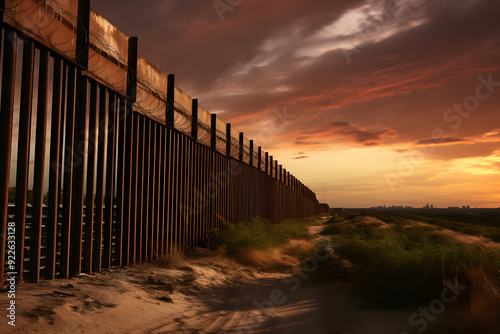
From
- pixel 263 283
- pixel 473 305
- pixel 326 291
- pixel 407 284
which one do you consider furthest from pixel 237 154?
pixel 473 305

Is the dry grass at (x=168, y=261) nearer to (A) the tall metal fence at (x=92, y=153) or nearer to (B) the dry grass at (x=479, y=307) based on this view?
(A) the tall metal fence at (x=92, y=153)

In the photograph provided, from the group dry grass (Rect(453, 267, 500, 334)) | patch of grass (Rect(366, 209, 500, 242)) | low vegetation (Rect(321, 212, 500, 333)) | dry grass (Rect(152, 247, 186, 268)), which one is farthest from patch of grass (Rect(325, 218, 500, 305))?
patch of grass (Rect(366, 209, 500, 242))

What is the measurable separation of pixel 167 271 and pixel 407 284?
16.5ft

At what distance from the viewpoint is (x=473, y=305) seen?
5.20m

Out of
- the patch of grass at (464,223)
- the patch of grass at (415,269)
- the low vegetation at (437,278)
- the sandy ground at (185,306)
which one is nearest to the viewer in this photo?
the sandy ground at (185,306)

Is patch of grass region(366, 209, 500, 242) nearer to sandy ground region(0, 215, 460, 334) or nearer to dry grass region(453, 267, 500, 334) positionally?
dry grass region(453, 267, 500, 334)

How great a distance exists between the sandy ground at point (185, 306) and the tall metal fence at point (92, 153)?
28.9 inches

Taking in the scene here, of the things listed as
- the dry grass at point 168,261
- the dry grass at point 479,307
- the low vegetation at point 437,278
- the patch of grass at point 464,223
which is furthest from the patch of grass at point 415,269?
the patch of grass at point 464,223

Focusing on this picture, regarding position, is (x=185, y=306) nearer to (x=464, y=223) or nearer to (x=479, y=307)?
(x=479, y=307)

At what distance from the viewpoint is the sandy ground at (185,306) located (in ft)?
15.4

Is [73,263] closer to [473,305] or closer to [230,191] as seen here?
[473,305]

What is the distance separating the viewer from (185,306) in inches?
257

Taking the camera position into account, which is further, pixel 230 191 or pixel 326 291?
pixel 230 191

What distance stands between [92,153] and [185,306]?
3545 mm
